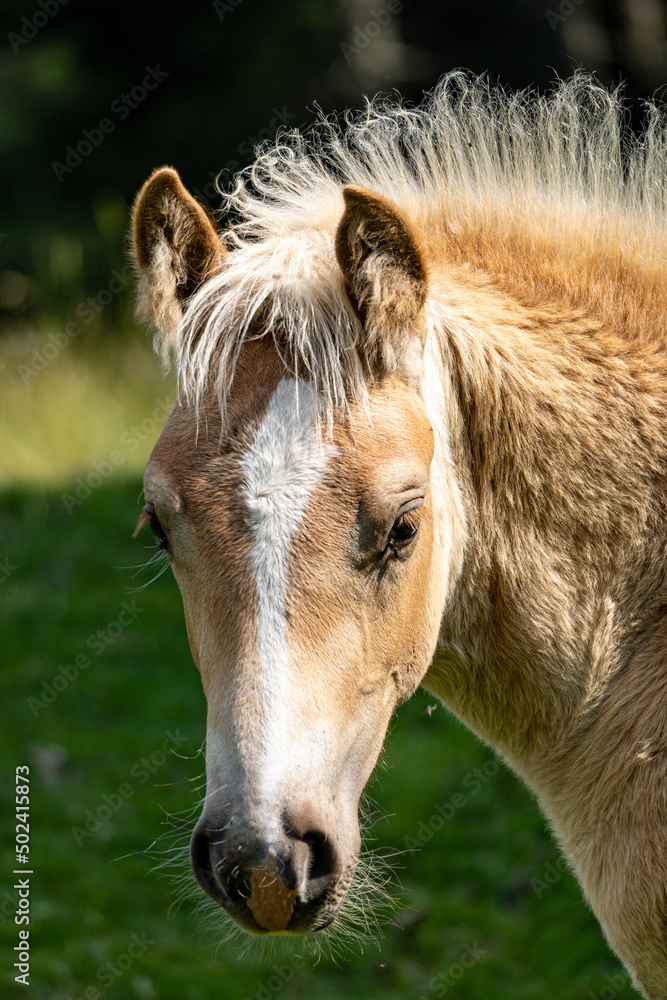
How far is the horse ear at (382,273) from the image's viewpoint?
2105mm

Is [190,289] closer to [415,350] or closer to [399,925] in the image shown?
[415,350]

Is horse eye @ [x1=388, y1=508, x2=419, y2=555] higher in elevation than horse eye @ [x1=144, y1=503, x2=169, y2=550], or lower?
lower

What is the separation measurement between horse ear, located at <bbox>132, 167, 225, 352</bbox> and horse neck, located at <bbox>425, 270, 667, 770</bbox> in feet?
2.14

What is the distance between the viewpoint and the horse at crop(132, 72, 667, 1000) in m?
1.95

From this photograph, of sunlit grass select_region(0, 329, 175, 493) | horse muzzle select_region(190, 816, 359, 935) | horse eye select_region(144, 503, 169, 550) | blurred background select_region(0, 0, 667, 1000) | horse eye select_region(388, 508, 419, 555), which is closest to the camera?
horse muzzle select_region(190, 816, 359, 935)

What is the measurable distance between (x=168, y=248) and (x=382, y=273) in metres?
0.61

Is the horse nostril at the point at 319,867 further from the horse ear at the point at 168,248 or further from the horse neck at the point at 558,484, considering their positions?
the horse ear at the point at 168,248

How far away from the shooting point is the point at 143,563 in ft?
22.6

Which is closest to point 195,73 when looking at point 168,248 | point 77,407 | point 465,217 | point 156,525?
point 77,407

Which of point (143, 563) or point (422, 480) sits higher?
point (422, 480)

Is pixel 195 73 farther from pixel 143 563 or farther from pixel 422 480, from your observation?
pixel 422 480

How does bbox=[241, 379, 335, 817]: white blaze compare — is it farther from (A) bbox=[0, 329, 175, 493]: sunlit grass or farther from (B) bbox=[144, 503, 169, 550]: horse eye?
(A) bbox=[0, 329, 175, 493]: sunlit grass

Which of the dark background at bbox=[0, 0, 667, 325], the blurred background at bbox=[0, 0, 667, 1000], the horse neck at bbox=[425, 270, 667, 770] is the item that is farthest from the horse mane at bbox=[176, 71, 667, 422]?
the dark background at bbox=[0, 0, 667, 325]

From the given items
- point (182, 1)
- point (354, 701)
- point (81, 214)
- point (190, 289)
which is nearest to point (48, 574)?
point (190, 289)
